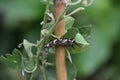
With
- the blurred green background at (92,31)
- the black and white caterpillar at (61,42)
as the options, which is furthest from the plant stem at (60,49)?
the blurred green background at (92,31)

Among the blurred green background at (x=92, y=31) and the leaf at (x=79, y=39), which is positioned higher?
the blurred green background at (x=92, y=31)

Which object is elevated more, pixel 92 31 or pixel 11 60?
pixel 92 31

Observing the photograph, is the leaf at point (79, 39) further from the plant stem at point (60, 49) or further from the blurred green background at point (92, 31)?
the blurred green background at point (92, 31)

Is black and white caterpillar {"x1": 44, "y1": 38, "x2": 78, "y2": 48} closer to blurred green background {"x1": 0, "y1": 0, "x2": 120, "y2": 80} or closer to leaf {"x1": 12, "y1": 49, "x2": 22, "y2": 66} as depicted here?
leaf {"x1": 12, "y1": 49, "x2": 22, "y2": 66}

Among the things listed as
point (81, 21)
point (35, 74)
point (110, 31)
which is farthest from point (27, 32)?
point (35, 74)

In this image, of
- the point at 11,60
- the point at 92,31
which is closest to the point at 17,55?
the point at 11,60

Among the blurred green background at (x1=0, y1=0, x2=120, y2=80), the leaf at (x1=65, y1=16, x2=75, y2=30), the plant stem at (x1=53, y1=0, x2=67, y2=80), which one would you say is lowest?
the plant stem at (x1=53, y1=0, x2=67, y2=80)

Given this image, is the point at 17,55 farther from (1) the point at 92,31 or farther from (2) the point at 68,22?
(1) the point at 92,31

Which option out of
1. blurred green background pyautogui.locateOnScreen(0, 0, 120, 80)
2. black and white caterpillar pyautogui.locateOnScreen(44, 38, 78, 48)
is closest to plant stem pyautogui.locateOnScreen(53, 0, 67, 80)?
black and white caterpillar pyautogui.locateOnScreen(44, 38, 78, 48)

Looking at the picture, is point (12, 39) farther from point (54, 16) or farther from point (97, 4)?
point (54, 16)
